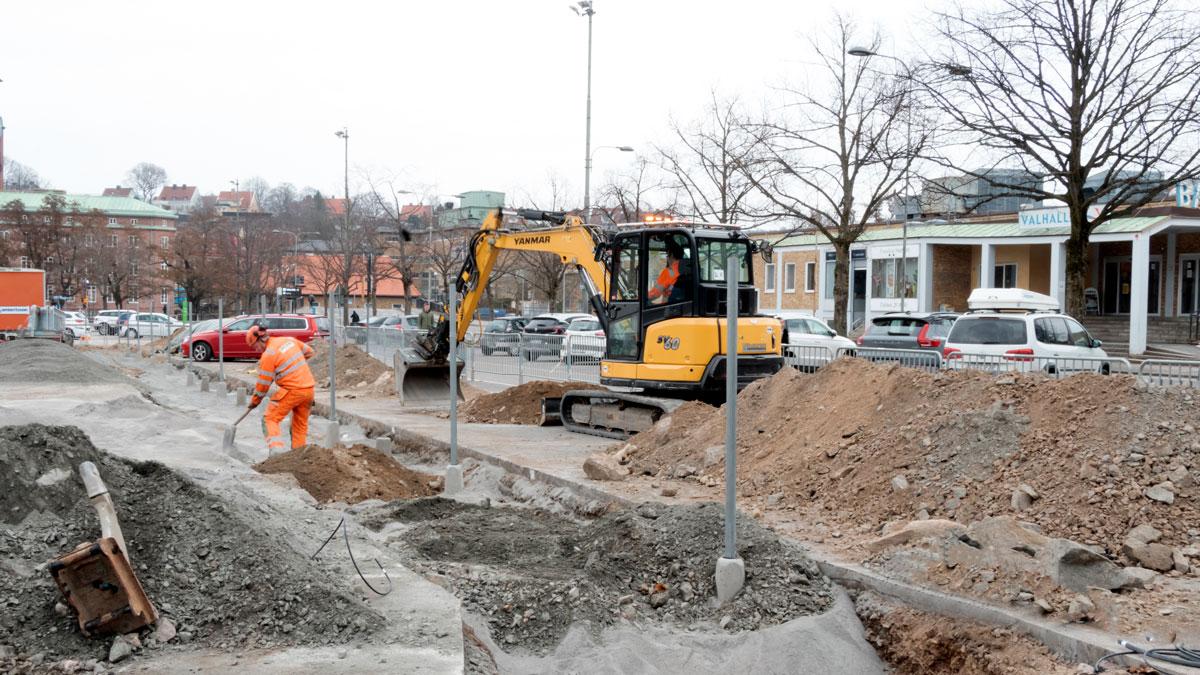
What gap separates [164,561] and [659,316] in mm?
9205

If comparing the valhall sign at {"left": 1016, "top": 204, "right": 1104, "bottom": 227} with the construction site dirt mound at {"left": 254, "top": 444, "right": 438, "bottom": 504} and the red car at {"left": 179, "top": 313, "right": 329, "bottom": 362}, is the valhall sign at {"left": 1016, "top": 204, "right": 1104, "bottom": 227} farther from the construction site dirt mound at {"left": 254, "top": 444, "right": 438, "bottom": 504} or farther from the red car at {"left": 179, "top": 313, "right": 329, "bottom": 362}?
the construction site dirt mound at {"left": 254, "top": 444, "right": 438, "bottom": 504}

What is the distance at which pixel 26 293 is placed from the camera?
35.9m

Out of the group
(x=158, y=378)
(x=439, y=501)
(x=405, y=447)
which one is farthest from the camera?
(x=158, y=378)

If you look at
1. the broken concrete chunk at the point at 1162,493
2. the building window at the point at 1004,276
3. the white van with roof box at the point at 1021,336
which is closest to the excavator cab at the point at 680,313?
the white van with roof box at the point at 1021,336

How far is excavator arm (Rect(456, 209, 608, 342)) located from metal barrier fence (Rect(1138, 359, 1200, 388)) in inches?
283

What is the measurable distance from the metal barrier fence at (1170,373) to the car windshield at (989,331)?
6.04 m

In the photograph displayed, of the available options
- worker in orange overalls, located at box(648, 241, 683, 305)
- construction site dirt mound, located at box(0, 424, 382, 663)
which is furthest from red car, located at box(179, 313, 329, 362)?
construction site dirt mound, located at box(0, 424, 382, 663)

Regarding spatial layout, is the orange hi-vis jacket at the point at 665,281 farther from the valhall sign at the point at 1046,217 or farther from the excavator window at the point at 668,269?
the valhall sign at the point at 1046,217

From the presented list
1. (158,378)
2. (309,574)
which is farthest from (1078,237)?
(158,378)

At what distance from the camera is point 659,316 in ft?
47.2

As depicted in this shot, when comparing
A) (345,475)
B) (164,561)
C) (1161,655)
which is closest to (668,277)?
(345,475)

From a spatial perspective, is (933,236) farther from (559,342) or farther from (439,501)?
(439,501)

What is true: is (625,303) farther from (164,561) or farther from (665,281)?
(164,561)

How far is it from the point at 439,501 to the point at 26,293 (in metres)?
31.7
